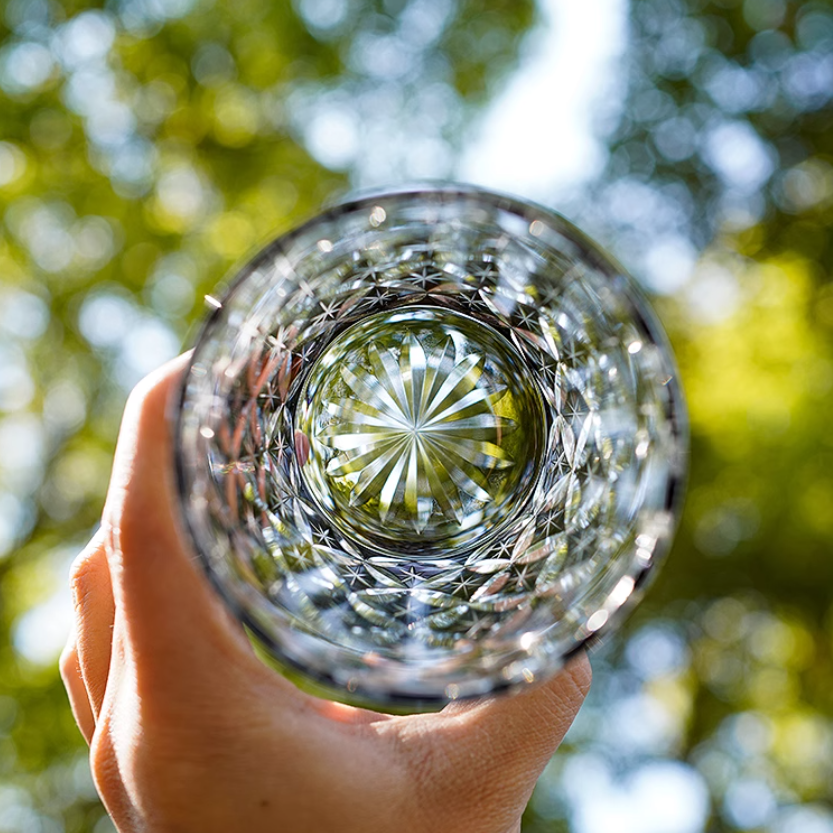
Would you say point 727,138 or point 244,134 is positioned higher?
point 244,134

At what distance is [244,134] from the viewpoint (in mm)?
7492

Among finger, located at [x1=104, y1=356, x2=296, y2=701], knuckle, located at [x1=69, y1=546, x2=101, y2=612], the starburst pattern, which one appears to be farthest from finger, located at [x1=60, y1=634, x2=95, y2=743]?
the starburst pattern

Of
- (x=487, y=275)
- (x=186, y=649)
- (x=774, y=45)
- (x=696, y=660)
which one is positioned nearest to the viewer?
(x=186, y=649)

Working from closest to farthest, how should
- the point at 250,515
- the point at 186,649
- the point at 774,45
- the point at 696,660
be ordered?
the point at 186,649
the point at 250,515
the point at 774,45
the point at 696,660

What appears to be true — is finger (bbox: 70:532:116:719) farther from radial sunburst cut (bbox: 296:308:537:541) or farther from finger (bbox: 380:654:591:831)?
finger (bbox: 380:654:591:831)

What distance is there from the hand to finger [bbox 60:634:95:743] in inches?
12.4

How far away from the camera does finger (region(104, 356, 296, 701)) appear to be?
1.16 m

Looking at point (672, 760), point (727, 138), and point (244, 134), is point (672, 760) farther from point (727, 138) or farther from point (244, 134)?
point (244, 134)

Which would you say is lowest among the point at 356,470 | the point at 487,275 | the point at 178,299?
the point at 178,299

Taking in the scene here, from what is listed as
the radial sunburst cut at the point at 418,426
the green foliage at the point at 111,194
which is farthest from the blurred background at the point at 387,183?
the radial sunburst cut at the point at 418,426

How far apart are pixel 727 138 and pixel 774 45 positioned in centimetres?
83

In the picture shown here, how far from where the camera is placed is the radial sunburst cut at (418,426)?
168 cm

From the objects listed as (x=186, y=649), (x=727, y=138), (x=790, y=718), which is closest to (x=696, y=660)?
(x=790, y=718)

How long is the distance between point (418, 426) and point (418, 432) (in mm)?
12
